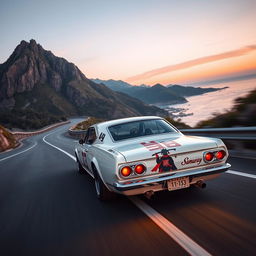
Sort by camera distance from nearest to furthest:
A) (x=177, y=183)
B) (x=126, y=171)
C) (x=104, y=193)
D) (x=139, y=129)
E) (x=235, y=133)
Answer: (x=126, y=171)
(x=177, y=183)
(x=104, y=193)
(x=139, y=129)
(x=235, y=133)

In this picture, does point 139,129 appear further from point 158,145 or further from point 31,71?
point 31,71

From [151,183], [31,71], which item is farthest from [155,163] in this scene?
[31,71]

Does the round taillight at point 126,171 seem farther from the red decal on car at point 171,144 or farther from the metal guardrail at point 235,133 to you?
the metal guardrail at point 235,133

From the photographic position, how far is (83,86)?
549 feet

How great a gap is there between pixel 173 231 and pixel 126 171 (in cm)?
101

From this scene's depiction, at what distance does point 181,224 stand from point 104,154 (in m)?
1.63

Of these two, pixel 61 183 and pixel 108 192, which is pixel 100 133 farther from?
pixel 61 183

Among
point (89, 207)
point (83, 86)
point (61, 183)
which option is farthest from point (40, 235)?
point (83, 86)

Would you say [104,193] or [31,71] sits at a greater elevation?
[31,71]

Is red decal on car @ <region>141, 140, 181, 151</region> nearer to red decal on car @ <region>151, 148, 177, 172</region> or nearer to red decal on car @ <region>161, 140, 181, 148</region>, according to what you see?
red decal on car @ <region>161, 140, 181, 148</region>

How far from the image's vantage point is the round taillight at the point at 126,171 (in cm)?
386

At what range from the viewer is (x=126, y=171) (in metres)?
3.87

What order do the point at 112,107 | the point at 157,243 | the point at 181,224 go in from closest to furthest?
the point at 157,243 < the point at 181,224 < the point at 112,107

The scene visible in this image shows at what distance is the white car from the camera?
3.86m
